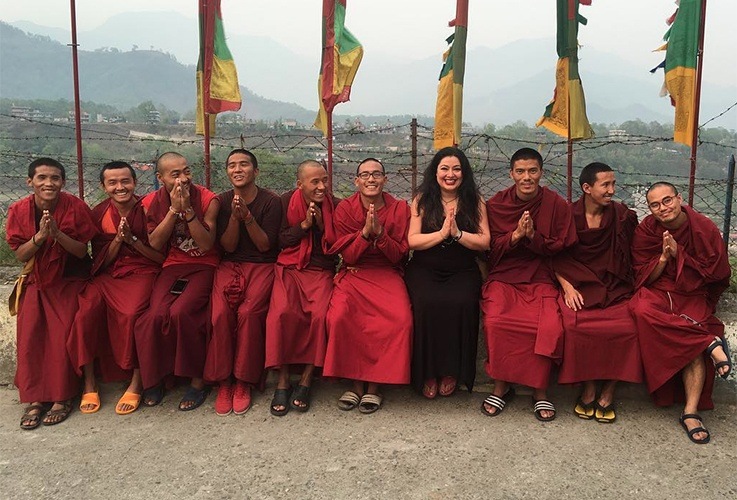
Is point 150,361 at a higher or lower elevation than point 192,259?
lower

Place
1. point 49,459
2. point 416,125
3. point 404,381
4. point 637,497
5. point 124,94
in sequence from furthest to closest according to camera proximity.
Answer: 1. point 124,94
2. point 416,125
3. point 404,381
4. point 49,459
5. point 637,497

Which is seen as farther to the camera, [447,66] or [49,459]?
[447,66]

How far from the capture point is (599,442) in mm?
3100

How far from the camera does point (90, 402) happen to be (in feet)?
11.8

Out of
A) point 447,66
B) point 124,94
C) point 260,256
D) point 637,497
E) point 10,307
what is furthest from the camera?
point 124,94

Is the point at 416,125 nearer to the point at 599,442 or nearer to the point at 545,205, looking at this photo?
the point at 545,205

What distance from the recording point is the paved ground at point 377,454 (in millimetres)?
2682

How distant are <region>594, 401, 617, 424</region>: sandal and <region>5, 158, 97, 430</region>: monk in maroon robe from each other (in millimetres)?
3238

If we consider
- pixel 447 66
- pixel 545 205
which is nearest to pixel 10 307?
pixel 545 205

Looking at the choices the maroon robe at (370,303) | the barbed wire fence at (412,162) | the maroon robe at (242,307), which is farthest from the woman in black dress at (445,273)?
the maroon robe at (242,307)

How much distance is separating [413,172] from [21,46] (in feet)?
722

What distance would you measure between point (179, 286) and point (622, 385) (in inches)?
117

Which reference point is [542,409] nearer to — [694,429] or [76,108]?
[694,429]

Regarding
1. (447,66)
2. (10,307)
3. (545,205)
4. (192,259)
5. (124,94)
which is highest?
(124,94)
